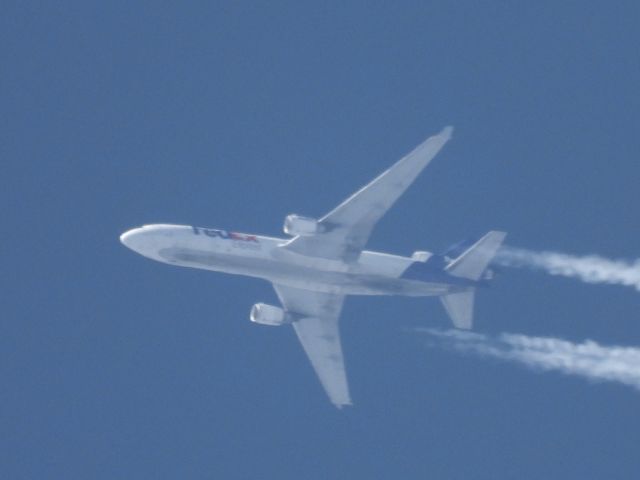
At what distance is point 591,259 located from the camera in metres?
126

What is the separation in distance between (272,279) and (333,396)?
34.6 feet

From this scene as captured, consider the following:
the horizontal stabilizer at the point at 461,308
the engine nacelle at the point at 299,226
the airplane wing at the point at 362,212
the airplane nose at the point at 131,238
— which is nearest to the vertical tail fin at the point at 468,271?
the horizontal stabilizer at the point at 461,308

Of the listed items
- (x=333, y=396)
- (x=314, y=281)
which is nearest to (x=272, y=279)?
(x=314, y=281)

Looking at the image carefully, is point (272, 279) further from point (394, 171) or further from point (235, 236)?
point (394, 171)

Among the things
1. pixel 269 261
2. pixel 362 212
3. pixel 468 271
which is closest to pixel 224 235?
pixel 269 261

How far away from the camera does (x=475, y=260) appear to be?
119250 mm

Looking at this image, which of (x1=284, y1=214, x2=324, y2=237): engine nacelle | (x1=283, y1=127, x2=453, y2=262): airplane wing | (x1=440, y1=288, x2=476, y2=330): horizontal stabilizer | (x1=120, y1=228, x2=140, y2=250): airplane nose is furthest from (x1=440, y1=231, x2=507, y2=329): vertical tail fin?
(x1=120, y1=228, x2=140, y2=250): airplane nose

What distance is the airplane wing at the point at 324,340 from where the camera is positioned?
12312 cm

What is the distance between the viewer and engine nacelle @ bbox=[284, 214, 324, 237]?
114 meters

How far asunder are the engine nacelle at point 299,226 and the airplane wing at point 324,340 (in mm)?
9336

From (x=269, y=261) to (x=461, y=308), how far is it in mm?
14119

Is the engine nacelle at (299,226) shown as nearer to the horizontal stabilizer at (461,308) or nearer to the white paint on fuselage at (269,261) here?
the white paint on fuselage at (269,261)

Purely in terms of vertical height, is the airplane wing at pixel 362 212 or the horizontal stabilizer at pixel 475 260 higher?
the airplane wing at pixel 362 212

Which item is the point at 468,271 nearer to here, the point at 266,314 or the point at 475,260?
the point at 475,260
